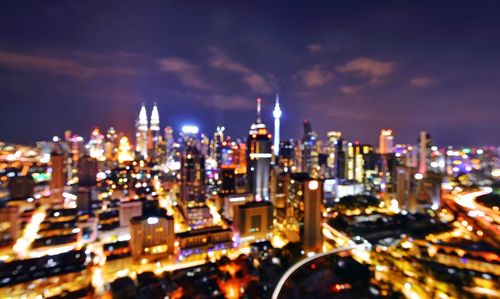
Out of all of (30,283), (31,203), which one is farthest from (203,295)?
(31,203)

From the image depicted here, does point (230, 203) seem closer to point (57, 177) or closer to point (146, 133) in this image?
point (57, 177)

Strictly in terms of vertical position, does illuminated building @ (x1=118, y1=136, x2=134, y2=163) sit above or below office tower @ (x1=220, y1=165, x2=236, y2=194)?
above

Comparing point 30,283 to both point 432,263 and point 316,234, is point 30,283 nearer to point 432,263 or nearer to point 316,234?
point 316,234

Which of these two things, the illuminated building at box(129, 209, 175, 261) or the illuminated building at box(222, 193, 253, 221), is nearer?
the illuminated building at box(129, 209, 175, 261)

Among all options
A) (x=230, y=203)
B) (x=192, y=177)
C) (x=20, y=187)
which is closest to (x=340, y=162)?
(x=230, y=203)

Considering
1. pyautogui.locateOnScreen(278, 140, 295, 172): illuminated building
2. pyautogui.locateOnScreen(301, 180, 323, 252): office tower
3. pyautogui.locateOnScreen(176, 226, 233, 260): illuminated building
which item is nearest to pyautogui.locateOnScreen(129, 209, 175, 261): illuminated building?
pyautogui.locateOnScreen(176, 226, 233, 260): illuminated building

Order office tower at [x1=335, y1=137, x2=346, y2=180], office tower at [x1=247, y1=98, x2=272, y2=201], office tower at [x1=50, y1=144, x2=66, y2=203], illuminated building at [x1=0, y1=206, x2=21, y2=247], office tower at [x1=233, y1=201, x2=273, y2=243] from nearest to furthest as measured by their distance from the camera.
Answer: illuminated building at [x1=0, y1=206, x2=21, y2=247]
office tower at [x1=233, y1=201, x2=273, y2=243]
office tower at [x1=50, y1=144, x2=66, y2=203]
office tower at [x1=247, y1=98, x2=272, y2=201]
office tower at [x1=335, y1=137, x2=346, y2=180]

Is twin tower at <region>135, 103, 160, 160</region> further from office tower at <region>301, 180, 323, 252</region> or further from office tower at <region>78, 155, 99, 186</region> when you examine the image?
office tower at <region>301, 180, 323, 252</region>

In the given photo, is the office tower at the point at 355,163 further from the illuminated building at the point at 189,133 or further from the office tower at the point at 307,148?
the illuminated building at the point at 189,133
